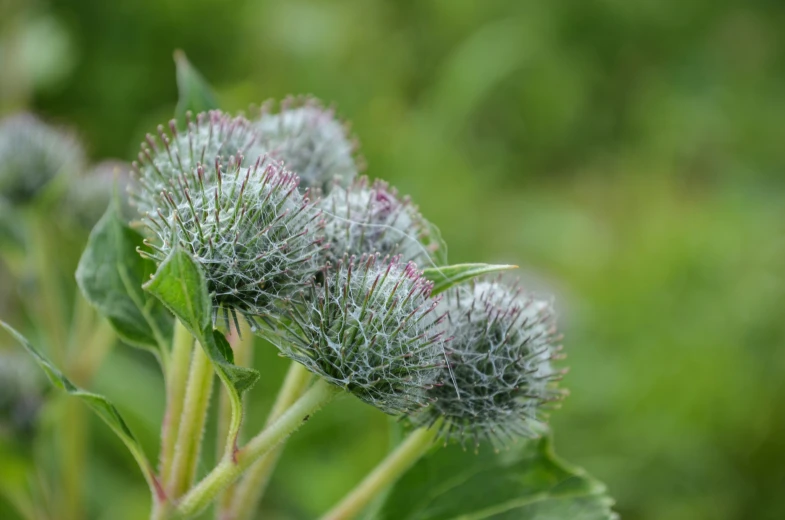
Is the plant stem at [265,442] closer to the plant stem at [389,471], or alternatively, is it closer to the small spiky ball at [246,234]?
the small spiky ball at [246,234]

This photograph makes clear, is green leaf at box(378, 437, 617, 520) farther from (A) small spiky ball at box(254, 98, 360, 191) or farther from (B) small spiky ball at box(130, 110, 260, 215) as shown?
(B) small spiky ball at box(130, 110, 260, 215)

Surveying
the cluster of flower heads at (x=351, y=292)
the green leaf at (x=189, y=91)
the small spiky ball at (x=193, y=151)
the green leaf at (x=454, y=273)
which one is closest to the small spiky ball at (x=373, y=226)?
the cluster of flower heads at (x=351, y=292)

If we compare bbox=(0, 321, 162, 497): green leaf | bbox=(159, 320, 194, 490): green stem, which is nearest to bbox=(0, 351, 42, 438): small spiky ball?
bbox=(159, 320, 194, 490): green stem

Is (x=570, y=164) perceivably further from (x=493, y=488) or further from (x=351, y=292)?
(x=351, y=292)

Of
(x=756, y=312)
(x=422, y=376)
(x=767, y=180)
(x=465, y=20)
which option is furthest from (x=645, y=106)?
(x=422, y=376)

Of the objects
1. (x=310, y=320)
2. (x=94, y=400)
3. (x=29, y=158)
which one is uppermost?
(x=29, y=158)

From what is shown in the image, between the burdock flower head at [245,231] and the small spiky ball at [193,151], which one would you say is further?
the small spiky ball at [193,151]

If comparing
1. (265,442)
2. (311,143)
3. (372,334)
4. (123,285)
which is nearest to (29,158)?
(123,285)
